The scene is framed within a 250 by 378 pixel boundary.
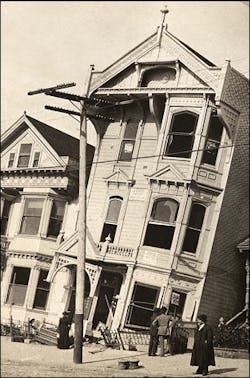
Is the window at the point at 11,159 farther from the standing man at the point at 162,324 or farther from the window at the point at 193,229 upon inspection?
the standing man at the point at 162,324

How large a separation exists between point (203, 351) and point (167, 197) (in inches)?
236

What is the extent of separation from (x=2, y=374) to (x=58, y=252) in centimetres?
619

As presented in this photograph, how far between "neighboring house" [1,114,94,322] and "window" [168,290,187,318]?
165 inches

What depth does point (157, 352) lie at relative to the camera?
40.7 feet

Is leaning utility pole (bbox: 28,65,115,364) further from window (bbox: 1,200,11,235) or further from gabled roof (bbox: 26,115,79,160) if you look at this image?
window (bbox: 1,200,11,235)

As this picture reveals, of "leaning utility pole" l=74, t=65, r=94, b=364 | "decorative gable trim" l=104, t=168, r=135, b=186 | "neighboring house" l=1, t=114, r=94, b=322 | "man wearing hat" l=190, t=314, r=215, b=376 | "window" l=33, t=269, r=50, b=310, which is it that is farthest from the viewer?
"neighboring house" l=1, t=114, r=94, b=322

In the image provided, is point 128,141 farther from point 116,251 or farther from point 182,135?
point 116,251

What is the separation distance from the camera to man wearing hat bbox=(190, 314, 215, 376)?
10172 mm

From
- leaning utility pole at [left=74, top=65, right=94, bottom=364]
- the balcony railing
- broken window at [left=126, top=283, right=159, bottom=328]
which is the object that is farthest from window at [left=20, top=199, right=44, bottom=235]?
leaning utility pole at [left=74, top=65, right=94, bottom=364]

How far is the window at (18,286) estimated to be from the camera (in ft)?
60.1

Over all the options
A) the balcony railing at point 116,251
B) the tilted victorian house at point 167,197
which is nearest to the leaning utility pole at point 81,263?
the tilted victorian house at point 167,197

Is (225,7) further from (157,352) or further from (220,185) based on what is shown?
(157,352)

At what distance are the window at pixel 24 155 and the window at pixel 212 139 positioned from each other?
7.11 m

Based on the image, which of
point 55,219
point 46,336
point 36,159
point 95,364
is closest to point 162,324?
point 95,364
